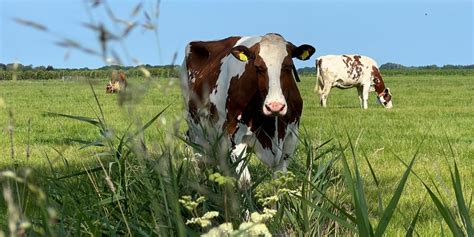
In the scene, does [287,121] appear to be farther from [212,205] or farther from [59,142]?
[59,142]

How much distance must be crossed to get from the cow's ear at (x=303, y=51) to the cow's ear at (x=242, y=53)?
0.40 meters

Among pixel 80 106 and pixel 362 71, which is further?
pixel 362 71

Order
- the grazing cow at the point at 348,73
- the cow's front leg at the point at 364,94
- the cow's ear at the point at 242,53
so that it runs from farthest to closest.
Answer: the grazing cow at the point at 348,73 → the cow's front leg at the point at 364,94 → the cow's ear at the point at 242,53

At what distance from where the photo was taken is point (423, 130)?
10953 millimetres

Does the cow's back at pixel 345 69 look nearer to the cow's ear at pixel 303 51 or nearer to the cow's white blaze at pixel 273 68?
the cow's ear at pixel 303 51

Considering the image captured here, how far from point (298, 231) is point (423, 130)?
853 cm

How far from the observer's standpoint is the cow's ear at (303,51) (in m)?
5.08

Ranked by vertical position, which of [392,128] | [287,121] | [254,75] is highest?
[254,75]

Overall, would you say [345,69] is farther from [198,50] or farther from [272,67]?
[272,67]

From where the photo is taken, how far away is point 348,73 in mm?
22359

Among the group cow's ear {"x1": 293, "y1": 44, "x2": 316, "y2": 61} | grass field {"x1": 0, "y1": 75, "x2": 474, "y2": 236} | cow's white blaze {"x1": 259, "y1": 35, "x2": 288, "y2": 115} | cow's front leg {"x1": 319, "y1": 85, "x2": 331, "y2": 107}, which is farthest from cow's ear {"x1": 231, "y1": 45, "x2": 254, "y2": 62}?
cow's front leg {"x1": 319, "y1": 85, "x2": 331, "y2": 107}

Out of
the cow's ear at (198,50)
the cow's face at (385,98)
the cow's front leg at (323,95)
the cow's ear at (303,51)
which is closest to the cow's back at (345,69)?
the cow's front leg at (323,95)

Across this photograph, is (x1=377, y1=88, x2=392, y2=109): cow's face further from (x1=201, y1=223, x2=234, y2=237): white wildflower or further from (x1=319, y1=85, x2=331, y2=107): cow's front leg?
(x1=201, y1=223, x2=234, y2=237): white wildflower

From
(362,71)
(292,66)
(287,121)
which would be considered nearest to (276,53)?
(292,66)
